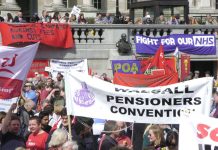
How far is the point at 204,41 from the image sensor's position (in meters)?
24.8

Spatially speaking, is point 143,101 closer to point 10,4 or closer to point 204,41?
point 204,41

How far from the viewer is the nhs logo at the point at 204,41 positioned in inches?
969

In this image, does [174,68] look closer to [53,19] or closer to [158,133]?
[53,19]

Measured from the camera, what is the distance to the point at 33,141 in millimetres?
9281

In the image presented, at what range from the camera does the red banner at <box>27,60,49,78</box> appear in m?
22.1

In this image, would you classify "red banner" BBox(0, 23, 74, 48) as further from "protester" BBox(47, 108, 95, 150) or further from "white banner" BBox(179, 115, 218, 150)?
"white banner" BBox(179, 115, 218, 150)

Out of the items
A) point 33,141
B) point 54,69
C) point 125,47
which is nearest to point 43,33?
point 54,69

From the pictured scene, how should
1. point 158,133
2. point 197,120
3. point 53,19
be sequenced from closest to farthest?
point 197,120 → point 158,133 → point 53,19

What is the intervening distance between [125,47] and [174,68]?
4486 millimetres

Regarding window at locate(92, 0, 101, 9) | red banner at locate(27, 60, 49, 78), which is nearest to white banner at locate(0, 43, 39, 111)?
red banner at locate(27, 60, 49, 78)

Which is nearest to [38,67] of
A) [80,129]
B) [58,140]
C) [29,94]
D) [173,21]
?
[173,21]

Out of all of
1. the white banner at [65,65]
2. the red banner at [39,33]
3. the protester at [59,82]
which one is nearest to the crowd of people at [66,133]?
the protester at [59,82]

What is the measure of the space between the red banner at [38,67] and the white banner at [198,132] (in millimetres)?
14843

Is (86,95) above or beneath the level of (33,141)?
above
